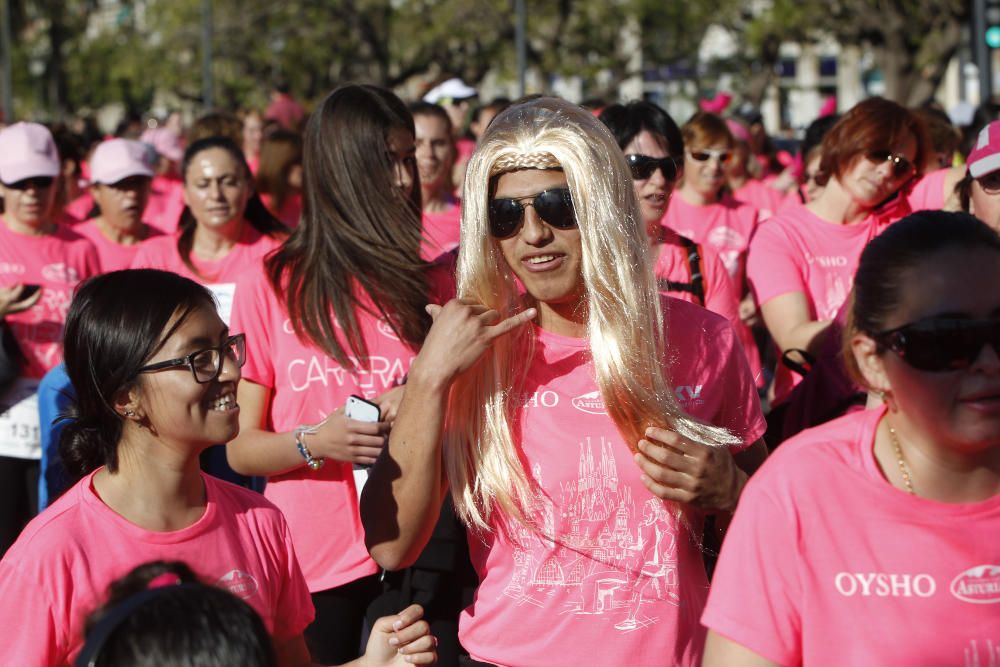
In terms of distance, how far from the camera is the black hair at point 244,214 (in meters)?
6.45

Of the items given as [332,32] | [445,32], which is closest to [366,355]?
[445,32]

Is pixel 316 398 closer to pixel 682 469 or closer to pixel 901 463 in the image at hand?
pixel 682 469

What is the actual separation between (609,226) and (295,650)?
1.13m

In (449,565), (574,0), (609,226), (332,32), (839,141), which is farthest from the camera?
(332,32)

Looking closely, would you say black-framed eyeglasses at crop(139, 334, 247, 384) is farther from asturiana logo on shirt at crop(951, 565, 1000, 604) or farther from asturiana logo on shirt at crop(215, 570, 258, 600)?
asturiana logo on shirt at crop(951, 565, 1000, 604)

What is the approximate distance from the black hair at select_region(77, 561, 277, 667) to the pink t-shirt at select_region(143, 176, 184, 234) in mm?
6617

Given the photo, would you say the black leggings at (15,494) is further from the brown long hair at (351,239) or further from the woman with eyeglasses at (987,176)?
the woman with eyeglasses at (987,176)

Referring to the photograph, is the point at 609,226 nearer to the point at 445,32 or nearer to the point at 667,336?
the point at 667,336

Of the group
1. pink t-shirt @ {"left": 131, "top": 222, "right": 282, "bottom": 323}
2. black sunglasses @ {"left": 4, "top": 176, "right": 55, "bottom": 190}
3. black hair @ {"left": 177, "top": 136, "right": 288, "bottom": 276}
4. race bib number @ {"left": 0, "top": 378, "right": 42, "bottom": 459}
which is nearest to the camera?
race bib number @ {"left": 0, "top": 378, "right": 42, "bottom": 459}

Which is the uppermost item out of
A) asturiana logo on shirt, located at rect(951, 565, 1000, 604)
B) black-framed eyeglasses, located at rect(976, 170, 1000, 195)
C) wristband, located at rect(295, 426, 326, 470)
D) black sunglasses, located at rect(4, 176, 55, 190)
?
black sunglasses, located at rect(4, 176, 55, 190)

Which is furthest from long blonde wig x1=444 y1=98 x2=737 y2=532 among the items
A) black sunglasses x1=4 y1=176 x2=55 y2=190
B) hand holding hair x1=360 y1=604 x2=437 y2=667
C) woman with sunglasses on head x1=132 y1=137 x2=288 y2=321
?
black sunglasses x1=4 y1=176 x2=55 y2=190

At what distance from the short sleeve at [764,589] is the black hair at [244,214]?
4393 millimetres

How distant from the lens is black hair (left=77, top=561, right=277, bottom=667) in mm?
1909

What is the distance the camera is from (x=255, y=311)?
13.1 feet
